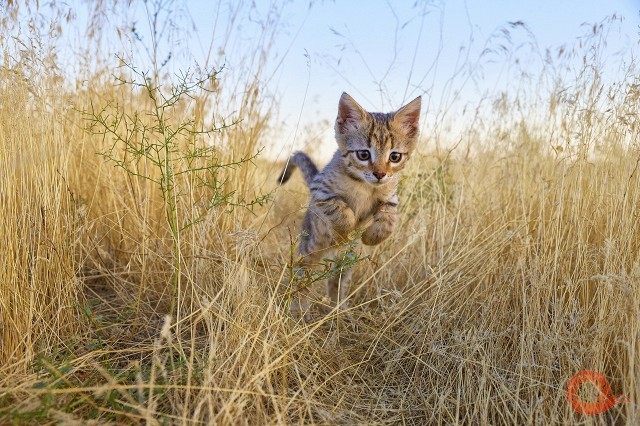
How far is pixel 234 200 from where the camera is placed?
3.73 meters

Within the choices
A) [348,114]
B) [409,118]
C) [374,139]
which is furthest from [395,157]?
[348,114]

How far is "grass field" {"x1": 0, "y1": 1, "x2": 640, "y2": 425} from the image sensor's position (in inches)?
80.3

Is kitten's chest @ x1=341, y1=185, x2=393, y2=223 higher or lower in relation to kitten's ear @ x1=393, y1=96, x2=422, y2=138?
lower

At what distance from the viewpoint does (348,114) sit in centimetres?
354

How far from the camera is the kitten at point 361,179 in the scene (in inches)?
130

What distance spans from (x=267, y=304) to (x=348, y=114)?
1.60 meters

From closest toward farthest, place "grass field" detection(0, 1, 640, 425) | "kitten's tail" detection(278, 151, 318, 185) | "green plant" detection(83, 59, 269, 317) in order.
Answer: "grass field" detection(0, 1, 640, 425) → "green plant" detection(83, 59, 269, 317) → "kitten's tail" detection(278, 151, 318, 185)

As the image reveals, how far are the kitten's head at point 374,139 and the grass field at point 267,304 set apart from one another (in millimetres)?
666

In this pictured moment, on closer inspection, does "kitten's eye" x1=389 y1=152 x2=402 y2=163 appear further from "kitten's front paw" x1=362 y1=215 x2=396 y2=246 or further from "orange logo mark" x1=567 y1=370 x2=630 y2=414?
"orange logo mark" x1=567 y1=370 x2=630 y2=414

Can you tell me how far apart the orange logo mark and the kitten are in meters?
1.44

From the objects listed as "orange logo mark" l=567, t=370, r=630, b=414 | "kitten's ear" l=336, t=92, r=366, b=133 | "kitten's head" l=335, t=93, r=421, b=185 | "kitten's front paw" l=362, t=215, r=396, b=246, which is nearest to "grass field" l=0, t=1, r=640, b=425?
"orange logo mark" l=567, t=370, r=630, b=414

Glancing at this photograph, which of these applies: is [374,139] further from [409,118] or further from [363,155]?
[409,118]

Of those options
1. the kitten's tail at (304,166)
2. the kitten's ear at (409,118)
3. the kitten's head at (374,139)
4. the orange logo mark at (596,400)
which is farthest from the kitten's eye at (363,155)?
the orange logo mark at (596,400)

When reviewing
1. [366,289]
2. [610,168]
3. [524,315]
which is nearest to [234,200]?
[366,289]
